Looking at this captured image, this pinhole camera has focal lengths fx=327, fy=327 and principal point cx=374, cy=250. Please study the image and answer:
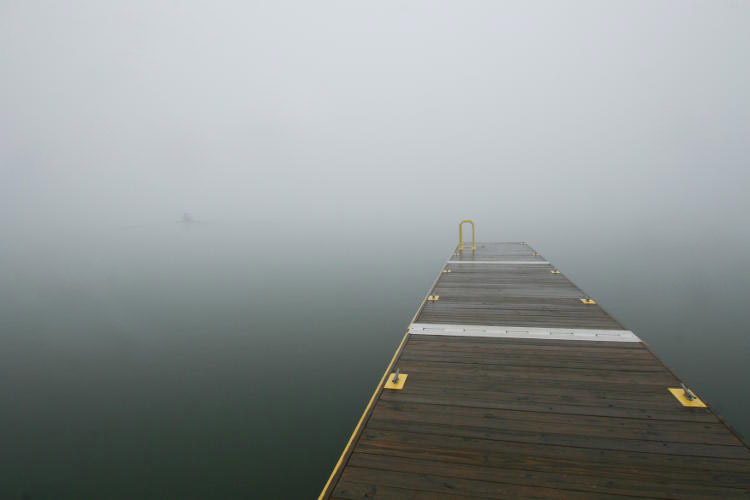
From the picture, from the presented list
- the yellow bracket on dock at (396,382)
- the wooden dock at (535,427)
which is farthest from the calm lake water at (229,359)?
the wooden dock at (535,427)

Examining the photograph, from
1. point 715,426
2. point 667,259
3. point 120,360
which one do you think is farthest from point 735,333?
point 120,360

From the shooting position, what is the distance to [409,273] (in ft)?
63.5

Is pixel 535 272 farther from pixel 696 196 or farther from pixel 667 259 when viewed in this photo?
pixel 696 196

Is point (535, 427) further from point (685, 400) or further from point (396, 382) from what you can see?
point (685, 400)

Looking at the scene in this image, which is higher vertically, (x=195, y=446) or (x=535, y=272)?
(x=535, y=272)

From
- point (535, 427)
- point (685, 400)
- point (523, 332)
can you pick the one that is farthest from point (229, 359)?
point (685, 400)

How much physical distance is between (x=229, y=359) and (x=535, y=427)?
7.84m

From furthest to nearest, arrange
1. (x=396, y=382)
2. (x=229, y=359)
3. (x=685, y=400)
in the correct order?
(x=229, y=359) < (x=396, y=382) < (x=685, y=400)

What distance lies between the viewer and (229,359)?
28.3 feet

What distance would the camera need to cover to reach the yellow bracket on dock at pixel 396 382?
3.67 meters

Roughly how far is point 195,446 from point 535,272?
896 centimetres

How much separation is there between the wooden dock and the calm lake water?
2650mm

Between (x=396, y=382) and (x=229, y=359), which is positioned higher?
(x=396, y=382)

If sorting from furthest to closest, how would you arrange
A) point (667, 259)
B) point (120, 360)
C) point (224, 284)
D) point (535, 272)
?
point (667, 259) → point (224, 284) → point (535, 272) → point (120, 360)
